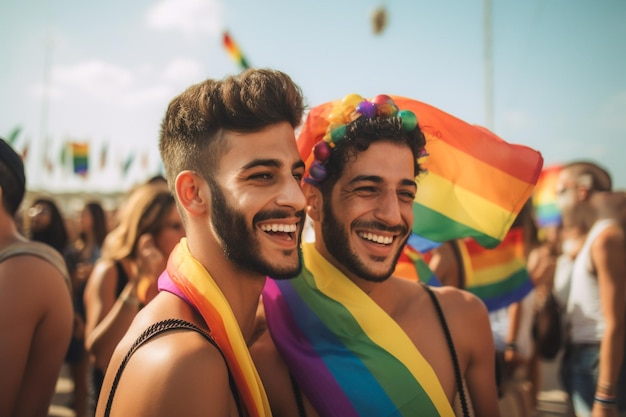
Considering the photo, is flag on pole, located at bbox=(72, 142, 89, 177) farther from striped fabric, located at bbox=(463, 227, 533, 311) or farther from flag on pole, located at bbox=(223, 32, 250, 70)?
striped fabric, located at bbox=(463, 227, 533, 311)

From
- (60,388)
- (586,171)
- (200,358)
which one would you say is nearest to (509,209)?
(586,171)

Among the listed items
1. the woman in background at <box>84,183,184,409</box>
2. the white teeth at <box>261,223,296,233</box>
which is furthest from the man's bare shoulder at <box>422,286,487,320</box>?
the woman in background at <box>84,183,184,409</box>

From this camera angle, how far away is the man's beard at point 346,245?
185 centimetres

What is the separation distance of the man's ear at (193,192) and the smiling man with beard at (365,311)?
1.89 ft

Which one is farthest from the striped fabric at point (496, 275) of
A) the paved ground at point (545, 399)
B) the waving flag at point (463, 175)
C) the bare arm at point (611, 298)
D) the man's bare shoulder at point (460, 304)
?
the paved ground at point (545, 399)

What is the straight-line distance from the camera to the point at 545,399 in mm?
5043

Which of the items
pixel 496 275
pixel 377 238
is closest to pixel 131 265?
pixel 377 238

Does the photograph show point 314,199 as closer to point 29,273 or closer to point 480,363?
point 480,363

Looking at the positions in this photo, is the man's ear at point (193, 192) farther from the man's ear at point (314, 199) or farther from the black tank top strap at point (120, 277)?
the black tank top strap at point (120, 277)

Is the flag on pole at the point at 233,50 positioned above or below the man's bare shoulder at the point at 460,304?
above

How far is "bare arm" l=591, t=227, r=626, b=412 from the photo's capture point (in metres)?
2.70

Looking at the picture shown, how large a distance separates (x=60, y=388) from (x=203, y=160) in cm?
536

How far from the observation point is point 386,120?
196cm

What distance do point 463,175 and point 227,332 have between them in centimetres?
148
